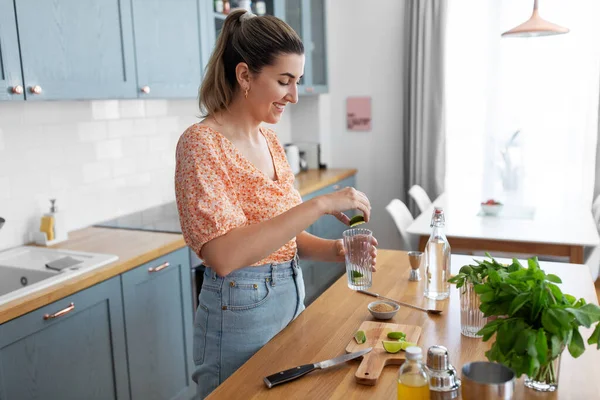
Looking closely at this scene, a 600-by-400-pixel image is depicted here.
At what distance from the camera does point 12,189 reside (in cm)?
241

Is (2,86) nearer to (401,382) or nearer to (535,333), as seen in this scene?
(401,382)

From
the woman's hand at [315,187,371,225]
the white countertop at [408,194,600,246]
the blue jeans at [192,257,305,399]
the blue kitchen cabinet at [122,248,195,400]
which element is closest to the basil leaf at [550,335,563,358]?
the woman's hand at [315,187,371,225]

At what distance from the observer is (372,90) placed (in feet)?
15.3

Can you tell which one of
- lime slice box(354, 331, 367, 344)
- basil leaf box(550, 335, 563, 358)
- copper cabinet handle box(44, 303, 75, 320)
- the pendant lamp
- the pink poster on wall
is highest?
the pendant lamp

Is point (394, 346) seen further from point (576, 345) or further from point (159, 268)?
point (159, 268)

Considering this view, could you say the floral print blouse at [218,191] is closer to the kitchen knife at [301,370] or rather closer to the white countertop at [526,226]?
the kitchen knife at [301,370]

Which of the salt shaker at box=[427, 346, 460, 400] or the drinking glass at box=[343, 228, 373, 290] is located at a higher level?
the drinking glass at box=[343, 228, 373, 290]

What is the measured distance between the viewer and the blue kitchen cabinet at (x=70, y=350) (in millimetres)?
1768

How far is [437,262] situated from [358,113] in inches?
130

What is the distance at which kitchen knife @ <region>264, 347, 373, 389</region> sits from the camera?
1.16 m

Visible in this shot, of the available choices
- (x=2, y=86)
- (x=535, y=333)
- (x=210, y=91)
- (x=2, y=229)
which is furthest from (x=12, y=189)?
(x=535, y=333)

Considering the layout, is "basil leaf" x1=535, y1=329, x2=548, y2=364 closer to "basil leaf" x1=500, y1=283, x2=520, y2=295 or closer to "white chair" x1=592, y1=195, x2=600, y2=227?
"basil leaf" x1=500, y1=283, x2=520, y2=295

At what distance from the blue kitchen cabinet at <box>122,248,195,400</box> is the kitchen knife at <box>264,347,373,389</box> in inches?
45.8

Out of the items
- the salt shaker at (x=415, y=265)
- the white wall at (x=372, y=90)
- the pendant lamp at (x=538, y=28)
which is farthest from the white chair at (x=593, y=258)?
the salt shaker at (x=415, y=265)
